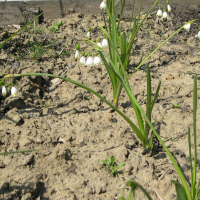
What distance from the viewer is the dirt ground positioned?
1847 mm

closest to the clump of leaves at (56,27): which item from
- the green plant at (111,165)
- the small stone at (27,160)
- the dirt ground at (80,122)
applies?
the dirt ground at (80,122)

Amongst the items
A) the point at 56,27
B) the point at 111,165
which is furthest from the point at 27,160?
the point at 56,27

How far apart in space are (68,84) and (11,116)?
819mm

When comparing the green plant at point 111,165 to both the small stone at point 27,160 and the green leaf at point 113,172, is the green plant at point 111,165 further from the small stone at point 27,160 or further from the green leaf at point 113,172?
the small stone at point 27,160

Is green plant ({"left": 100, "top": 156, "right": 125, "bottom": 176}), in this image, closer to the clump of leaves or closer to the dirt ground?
the dirt ground

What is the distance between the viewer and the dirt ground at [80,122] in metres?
1.85

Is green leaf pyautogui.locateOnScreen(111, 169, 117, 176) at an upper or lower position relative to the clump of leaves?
lower

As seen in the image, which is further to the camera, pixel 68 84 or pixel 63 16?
pixel 63 16

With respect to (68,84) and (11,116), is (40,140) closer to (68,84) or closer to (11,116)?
(11,116)

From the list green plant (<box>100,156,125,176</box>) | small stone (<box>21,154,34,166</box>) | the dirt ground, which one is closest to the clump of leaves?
the dirt ground

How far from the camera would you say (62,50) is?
339 centimetres

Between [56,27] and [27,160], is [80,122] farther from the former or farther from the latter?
[56,27]

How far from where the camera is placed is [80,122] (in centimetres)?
240

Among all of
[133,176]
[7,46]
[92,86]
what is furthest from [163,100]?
[7,46]
